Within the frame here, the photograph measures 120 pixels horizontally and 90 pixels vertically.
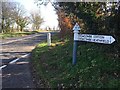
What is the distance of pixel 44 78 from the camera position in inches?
384

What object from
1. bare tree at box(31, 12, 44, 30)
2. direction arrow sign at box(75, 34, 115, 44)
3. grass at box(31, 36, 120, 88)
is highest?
bare tree at box(31, 12, 44, 30)

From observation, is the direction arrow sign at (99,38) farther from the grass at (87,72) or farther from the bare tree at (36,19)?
the bare tree at (36,19)

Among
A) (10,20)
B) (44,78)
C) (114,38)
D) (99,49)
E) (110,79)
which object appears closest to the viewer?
(110,79)

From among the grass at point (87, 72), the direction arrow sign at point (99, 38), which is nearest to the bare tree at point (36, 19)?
the grass at point (87, 72)

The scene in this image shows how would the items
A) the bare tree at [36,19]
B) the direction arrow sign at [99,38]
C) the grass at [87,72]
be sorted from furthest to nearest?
the bare tree at [36,19] → the direction arrow sign at [99,38] → the grass at [87,72]

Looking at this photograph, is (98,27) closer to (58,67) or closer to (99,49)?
(99,49)

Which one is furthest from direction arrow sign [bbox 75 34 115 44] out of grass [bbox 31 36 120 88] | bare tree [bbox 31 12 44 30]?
bare tree [bbox 31 12 44 30]

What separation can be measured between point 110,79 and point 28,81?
128 inches

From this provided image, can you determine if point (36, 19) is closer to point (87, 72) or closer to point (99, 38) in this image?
point (99, 38)

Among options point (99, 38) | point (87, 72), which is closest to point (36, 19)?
point (99, 38)

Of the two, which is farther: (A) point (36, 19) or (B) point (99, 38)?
(A) point (36, 19)

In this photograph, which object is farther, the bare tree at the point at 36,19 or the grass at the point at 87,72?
the bare tree at the point at 36,19

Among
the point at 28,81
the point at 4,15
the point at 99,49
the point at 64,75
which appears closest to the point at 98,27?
the point at 99,49

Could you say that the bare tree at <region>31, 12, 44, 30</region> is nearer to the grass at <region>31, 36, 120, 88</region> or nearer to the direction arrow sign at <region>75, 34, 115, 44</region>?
the grass at <region>31, 36, 120, 88</region>
